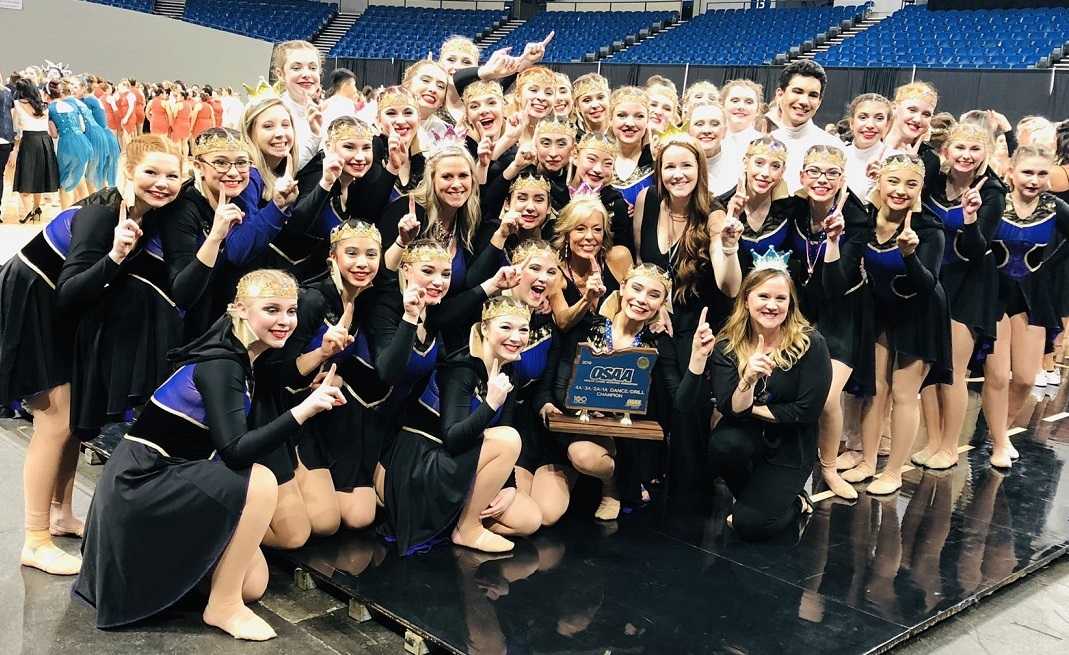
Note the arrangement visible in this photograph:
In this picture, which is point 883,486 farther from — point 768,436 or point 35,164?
point 35,164

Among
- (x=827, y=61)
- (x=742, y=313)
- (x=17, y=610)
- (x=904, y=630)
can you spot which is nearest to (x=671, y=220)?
(x=742, y=313)

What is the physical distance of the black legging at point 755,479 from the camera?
411 cm

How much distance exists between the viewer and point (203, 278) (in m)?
3.48

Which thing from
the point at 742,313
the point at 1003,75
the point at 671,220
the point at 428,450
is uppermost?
the point at 1003,75

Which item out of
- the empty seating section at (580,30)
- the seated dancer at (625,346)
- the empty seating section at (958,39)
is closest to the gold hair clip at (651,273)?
the seated dancer at (625,346)

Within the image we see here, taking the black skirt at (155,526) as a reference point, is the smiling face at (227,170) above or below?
above

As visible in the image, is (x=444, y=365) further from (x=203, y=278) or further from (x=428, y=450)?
(x=203, y=278)

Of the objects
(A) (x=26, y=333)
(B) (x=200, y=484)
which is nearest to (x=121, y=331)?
(A) (x=26, y=333)

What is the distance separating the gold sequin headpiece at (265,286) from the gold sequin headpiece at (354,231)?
0.49 m

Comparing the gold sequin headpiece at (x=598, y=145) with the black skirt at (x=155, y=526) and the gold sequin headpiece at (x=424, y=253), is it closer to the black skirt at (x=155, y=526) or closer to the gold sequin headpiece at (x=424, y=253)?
the gold sequin headpiece at (x=424, y=253)

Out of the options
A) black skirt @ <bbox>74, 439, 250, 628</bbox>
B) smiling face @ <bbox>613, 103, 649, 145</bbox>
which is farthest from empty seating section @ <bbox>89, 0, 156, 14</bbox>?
black skirt @ <bbox>74, 439, 250, 628</bbox>

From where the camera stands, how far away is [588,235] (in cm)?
412

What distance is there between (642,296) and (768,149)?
33.5 inches

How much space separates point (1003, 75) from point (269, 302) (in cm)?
1210
